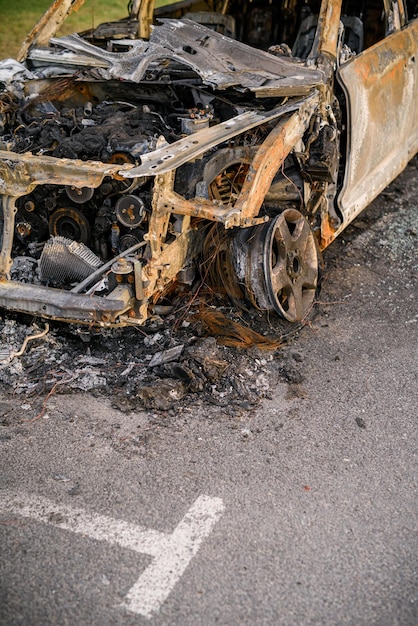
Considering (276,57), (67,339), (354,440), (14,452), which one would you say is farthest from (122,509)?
(276,57)

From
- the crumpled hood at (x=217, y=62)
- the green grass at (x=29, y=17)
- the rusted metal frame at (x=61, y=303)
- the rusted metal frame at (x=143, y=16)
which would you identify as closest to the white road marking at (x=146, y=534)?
the rusted metal frame at (x=61, y=303)

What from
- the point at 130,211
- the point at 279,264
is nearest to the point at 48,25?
the point at 130,211

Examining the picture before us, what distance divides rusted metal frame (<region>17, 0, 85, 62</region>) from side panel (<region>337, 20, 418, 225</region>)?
2.36 meters

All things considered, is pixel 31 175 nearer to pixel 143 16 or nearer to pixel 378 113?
pixel 378 113

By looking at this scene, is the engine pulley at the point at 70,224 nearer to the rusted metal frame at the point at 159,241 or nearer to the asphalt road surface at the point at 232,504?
the rusted metal frame at the point at 159,241

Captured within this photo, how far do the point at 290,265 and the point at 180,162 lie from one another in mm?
1224

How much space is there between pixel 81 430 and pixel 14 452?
0.36m

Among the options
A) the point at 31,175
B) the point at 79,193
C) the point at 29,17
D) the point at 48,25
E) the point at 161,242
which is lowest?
the point at 29,17

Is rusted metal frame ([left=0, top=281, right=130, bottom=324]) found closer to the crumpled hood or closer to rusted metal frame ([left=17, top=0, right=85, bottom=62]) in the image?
the crumpled hood

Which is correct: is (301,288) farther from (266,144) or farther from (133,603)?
(133,603)

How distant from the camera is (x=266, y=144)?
4.01 m

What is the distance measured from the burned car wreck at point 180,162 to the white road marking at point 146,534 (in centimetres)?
104

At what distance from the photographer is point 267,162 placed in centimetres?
398

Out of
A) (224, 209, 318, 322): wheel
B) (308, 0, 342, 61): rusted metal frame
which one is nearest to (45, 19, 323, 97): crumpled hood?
(308, 0, 342, 61): rusted metal frame
